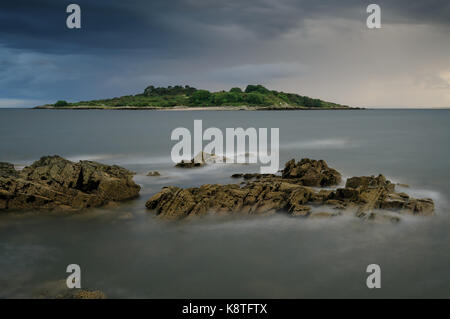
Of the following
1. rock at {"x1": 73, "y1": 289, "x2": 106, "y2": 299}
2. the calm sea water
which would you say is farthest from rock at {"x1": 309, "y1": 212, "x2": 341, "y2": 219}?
rock at {"x1": 73, "y1": 289, "x2": 106, "y2": 299}

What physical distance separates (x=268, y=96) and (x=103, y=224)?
19271cm

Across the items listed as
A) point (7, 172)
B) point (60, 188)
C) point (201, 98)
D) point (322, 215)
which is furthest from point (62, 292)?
point (201, 98)

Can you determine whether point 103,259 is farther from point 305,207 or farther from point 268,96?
point 268,96

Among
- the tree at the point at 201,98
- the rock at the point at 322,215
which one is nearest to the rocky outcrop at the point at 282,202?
the rock at the point at 322,215

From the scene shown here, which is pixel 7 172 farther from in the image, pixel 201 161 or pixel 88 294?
pixel 201 161

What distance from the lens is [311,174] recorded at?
13852 millimetres

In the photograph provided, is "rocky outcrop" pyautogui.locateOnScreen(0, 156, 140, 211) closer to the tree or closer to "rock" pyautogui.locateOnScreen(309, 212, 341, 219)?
"rock" pyautogui.locateOnScreen(309, 212, 341, 219)

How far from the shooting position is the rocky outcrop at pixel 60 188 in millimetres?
11047

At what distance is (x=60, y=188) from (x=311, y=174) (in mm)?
8603

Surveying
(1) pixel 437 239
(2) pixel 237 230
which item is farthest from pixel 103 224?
(1) pixel 437 239

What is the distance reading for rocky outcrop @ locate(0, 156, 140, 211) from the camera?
1105cm

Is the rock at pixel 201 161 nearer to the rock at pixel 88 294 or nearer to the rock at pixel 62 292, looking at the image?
the rock at pixel 62 292

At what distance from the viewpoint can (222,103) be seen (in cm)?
18512

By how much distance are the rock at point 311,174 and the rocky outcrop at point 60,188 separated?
5.83 m
